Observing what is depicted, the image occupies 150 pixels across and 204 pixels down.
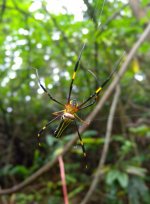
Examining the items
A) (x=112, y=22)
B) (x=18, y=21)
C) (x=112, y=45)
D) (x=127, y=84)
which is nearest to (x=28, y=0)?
(x=18, y=21)

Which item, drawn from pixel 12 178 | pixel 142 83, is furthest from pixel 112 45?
pixel 12 178

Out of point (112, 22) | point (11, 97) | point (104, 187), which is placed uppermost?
point (11, 97)

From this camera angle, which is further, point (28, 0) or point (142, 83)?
point (142, 83)

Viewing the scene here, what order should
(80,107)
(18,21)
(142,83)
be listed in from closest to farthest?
(80,107) < (18,21) < (142,83)

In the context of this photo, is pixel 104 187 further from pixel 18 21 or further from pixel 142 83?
pixel 18 21

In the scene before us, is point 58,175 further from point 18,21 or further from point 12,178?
point 18,21

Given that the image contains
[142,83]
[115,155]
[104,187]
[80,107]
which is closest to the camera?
[80,107]

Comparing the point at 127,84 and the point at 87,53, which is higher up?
the point at 87,53
